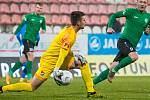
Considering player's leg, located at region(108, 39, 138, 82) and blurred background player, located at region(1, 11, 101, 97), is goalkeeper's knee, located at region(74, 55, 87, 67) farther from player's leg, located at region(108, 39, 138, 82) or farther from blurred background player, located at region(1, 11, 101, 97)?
player's leg, located at region(108, 39, 138, 82)

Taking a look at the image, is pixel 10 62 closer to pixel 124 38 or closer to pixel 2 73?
pixel 2 73

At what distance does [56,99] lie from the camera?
10.2 metres

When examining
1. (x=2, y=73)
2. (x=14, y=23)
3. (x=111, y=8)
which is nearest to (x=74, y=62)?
(x=2, y=73)

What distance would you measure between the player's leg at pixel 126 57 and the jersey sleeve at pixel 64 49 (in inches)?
122

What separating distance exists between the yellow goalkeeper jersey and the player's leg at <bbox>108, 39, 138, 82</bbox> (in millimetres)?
2892

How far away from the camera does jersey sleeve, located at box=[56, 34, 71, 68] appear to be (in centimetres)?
945

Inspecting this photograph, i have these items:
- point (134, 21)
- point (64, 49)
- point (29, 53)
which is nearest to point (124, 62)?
point (134, 21)

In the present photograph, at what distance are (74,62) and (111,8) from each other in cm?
1531

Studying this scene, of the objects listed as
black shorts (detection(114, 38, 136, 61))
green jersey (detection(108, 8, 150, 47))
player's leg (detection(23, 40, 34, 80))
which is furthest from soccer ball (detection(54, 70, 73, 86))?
player's leg (detection(23, 40, 34, 80))

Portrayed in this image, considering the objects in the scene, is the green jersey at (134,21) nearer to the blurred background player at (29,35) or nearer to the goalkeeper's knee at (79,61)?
the goalkeeper's knee at (79,61)

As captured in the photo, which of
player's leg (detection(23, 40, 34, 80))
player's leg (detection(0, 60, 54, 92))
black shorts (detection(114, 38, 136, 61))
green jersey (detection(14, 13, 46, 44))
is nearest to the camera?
player's leg (detection(0, 60, 54, 92))

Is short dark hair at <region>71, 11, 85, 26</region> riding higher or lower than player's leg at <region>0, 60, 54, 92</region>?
higher

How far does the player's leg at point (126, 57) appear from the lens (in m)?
12.5

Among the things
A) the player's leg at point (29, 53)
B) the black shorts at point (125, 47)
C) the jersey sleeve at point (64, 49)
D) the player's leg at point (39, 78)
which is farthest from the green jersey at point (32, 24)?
the jersey sleeve at point (64, 49)
